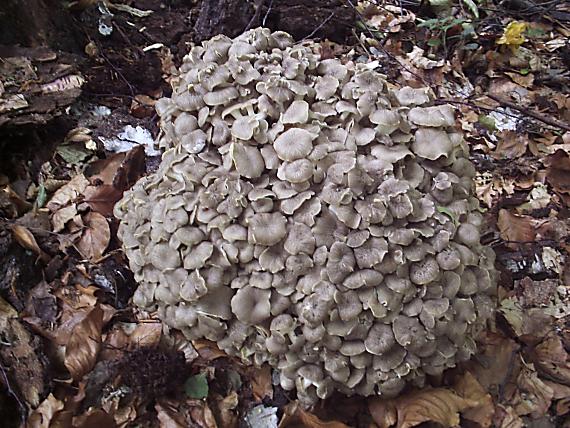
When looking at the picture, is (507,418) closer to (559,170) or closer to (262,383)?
(262,383)

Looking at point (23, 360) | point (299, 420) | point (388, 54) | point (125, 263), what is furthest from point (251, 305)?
point (388, 54)

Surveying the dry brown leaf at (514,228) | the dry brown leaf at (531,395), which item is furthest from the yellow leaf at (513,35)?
the dry brown leaf at (531,395)

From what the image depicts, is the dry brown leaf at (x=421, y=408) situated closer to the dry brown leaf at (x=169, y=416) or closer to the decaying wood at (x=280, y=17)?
Result: the dry brown leaf at (x=169, y=416)

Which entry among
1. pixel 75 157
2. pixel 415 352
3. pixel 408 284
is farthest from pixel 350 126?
pixel 75 157

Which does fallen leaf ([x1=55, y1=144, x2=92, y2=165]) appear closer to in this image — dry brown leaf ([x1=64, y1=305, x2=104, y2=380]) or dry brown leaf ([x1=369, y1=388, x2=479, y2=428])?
dry brown leaf ([x1=64, y1=305, x2=104, y2=380])

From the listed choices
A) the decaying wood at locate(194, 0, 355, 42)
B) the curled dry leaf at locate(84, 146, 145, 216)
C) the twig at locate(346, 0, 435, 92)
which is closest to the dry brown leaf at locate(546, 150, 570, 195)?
the twig at locate(346, 0, 435, 92)

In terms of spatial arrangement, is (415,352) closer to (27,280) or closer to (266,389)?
(266,389)
